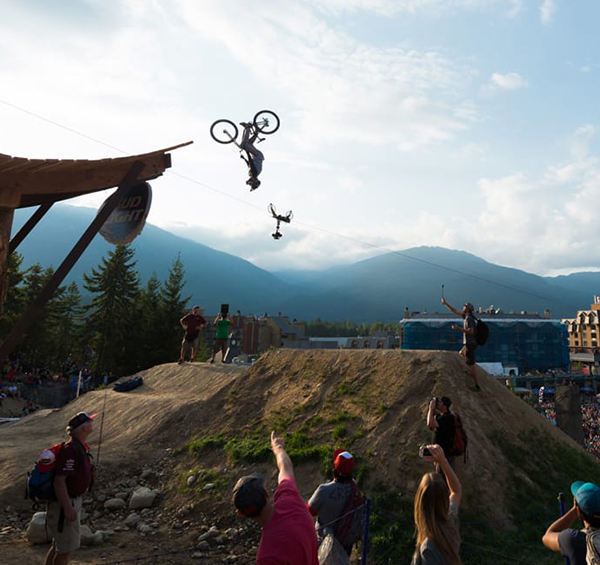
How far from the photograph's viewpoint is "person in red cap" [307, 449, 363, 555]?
5.28 metres

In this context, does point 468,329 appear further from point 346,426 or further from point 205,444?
point 205,444

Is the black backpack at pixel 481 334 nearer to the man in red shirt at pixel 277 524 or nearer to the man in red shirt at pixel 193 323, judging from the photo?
the man in red shirt at pixel 277 524

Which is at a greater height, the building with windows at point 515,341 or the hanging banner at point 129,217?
the hanging banner at point 129,217

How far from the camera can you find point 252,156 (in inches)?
637

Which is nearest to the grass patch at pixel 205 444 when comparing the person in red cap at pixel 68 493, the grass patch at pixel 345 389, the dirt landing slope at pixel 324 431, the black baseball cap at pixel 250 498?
the dirt landing slope at pixel 324 431

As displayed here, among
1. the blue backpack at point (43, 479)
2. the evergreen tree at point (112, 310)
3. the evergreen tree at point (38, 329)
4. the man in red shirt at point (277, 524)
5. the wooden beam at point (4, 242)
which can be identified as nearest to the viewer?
the man in red shirt at point (277, 524)

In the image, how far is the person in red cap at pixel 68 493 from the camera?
573 cm

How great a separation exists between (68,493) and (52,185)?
5560 millimetres

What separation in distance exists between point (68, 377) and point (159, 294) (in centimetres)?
1199

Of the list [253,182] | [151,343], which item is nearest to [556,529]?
[253,182]


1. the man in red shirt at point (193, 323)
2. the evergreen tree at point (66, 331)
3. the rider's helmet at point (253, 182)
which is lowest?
the evergreen tree at point (66, 331)

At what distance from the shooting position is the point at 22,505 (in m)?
11.1

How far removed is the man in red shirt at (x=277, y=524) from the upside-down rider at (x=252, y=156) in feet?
45.5

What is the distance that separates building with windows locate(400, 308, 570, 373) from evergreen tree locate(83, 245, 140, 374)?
4766 cm
